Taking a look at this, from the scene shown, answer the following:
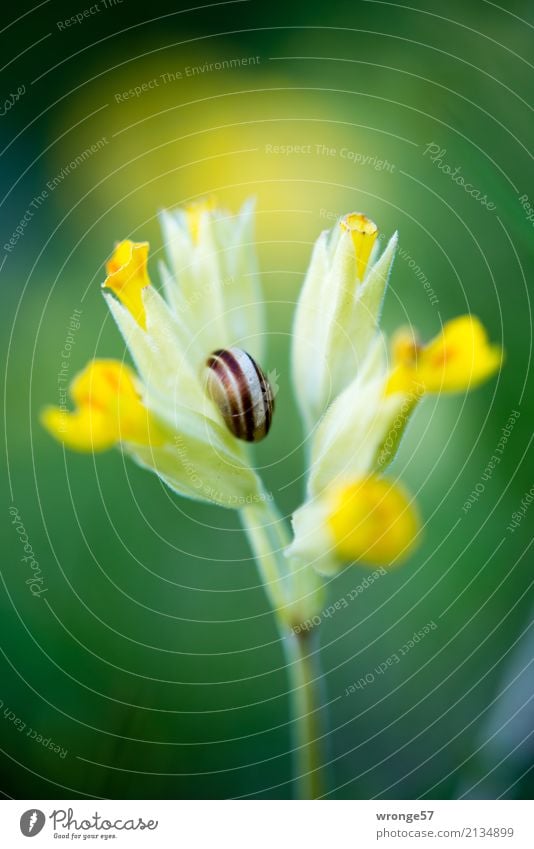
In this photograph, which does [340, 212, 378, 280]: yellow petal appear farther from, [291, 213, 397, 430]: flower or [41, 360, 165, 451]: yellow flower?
[41, 360, 165, 451]: yellow flower

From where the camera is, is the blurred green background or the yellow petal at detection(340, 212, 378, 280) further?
the blurred green background

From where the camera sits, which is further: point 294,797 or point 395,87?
point 395,87

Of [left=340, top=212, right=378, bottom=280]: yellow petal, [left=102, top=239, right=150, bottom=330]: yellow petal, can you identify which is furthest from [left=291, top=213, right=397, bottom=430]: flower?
[left=102, top=239, right=150, bottom=330]: yellow petal

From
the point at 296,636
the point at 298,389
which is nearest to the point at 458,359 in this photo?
the point at 298,389

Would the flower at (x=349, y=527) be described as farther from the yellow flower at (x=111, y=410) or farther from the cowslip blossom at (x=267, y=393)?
the yellow flower at (x=111, y=410)

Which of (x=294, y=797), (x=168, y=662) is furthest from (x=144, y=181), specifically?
(x=294, y=797)

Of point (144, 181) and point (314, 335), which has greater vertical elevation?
point (144, 181)

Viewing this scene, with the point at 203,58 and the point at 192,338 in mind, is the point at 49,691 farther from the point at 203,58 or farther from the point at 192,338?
the point at 203,58
